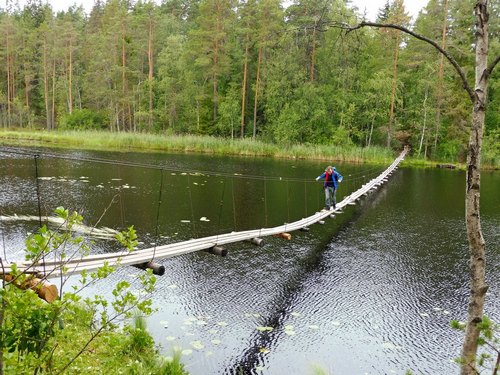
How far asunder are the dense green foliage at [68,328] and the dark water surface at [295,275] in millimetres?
611

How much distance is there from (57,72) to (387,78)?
37.1m

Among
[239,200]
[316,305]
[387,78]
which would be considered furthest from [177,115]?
[316,305]

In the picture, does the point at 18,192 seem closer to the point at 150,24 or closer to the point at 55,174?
the point at 55,174

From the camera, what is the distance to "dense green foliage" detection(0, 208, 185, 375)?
2023 mm

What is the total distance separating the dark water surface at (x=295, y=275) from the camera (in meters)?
5.22

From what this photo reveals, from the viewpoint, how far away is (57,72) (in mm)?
48094

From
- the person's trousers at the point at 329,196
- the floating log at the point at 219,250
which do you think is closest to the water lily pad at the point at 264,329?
the floating log at the point at 219,250

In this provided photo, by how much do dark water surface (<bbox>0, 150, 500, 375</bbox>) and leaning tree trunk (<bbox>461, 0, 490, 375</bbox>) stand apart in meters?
2.09

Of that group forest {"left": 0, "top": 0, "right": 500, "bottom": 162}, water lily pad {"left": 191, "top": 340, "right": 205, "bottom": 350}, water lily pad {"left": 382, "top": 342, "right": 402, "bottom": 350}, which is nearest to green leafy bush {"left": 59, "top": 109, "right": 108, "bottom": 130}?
forest {"left": 0, "top": 0, "right": 500, "bottom": 162}

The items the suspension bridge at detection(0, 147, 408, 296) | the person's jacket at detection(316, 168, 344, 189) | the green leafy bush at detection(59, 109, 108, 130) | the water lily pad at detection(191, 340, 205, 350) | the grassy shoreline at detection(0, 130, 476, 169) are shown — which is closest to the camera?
the suspension bridge at detection(0, 147, 408, 296)

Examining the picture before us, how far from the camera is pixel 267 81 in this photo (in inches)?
1401

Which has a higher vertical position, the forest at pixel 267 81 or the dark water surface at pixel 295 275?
the forest at pixel 267 81

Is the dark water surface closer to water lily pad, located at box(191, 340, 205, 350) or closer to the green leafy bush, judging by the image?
water lily pad, located at box(191, 340, 205, 350)

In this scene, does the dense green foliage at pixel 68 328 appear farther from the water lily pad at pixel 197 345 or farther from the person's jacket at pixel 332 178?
the person's jacket at pixel 332 178
